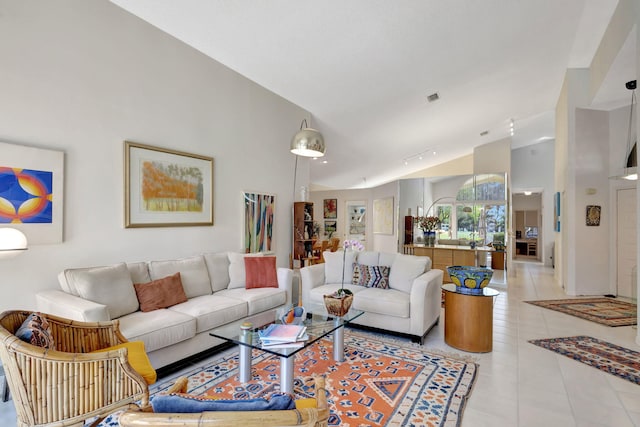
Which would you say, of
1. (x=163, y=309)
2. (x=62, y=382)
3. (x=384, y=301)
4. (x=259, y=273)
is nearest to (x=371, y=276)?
(x=384, y=301)

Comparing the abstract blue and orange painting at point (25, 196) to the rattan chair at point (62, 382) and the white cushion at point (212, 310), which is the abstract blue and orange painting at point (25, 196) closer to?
the rattan chair at point (62, 382)

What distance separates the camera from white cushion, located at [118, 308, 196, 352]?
2.49 m

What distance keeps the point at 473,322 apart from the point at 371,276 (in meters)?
1.25

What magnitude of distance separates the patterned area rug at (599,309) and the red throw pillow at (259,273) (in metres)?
4.37

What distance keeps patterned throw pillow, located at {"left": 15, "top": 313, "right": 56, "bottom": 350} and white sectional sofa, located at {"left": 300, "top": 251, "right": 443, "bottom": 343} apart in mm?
2335

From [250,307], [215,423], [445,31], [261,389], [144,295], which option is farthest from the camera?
[445,31]

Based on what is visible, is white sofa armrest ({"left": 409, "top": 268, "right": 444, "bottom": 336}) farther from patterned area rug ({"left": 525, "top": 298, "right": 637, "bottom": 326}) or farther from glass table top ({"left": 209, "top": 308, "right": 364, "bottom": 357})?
patterned area rug ({"left": 525, "top": 298, "right": 637, "bottom": 326})

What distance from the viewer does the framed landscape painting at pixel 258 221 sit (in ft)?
15.4

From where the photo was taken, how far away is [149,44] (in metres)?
3.45

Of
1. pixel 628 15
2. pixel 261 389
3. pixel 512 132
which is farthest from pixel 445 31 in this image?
pixel 512 132

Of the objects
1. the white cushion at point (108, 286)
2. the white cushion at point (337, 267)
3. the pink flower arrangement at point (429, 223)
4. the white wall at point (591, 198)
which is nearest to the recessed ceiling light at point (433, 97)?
the pink flower arrangement at point (429, 223)

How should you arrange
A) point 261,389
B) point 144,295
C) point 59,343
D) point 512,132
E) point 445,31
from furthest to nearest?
point 512,132, point 445,31, point 144,295, point 261,389, point 59,343

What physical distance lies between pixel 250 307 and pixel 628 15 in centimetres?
555

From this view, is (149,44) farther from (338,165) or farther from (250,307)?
(338,165)
